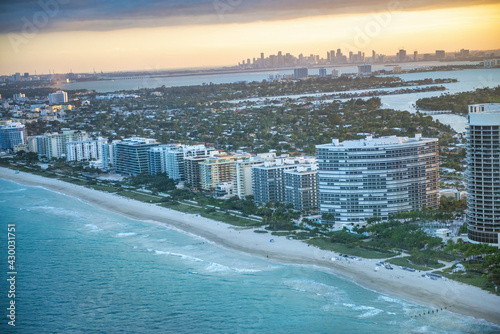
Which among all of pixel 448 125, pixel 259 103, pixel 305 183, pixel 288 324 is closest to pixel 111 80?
pixel 259 103

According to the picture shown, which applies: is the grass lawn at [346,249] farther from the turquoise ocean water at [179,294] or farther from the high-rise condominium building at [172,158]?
the high-rise condominium building at [172,158]

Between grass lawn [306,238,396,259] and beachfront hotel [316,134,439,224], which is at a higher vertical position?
beachfront hotel [316,134,439,224]

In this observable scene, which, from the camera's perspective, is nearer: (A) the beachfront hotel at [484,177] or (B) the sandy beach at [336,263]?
(B) the sandy beach at [336,263]

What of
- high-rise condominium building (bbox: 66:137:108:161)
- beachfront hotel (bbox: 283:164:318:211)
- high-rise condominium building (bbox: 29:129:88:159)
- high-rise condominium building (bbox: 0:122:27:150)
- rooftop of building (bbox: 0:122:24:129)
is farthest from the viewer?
rooftop of building (bbox: 0:122:24:129)

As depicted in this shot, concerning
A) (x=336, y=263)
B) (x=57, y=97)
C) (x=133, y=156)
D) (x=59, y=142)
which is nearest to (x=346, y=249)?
(x=336, y=263)

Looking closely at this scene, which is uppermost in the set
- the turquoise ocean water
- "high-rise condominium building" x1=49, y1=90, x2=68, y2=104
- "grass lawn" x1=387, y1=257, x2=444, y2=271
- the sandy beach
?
"high-rise condominium building" x1=49, y1=90, x2=68, y2=104

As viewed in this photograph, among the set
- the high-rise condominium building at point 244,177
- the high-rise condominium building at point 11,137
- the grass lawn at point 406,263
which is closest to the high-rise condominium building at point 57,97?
the high-rise condominium building at point 11,137

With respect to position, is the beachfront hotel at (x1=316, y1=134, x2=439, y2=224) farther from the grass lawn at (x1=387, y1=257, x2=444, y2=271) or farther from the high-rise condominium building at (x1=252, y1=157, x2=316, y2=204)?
the grass lawn at (x1=387, y1=257, x2=444, y2=271)

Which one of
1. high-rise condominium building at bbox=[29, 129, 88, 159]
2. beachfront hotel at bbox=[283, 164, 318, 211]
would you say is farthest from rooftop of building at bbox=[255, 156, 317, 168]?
high-rise condominium building at bbox=[29, 129, 88, 159]
